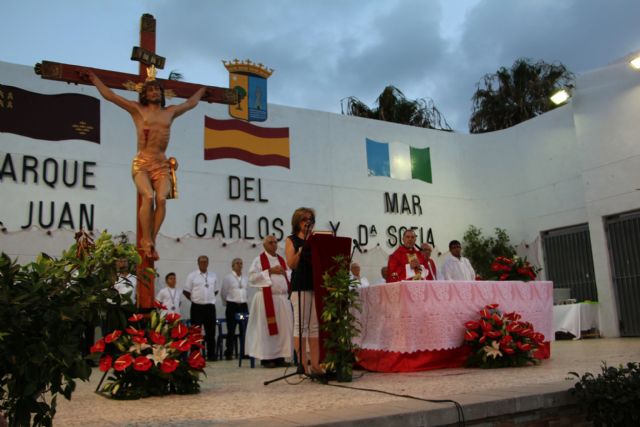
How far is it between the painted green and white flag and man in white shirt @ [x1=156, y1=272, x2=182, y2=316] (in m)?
5.08

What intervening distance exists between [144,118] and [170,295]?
15.6 feet

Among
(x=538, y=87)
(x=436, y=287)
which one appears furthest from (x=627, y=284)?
(x=538, y=87)

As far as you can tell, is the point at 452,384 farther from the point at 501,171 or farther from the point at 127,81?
the point at 501,171

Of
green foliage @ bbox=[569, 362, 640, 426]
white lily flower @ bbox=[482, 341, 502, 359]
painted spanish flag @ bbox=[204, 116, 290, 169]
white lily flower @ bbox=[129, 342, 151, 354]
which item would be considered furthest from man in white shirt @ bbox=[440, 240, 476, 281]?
white lily flower @ bbox=[129, 342, 151, 354]

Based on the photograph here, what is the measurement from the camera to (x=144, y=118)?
5148 mm

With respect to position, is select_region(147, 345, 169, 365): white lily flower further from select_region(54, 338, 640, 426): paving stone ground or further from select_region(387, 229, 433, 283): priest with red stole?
select_region(387, 229, 433, 283): priest with red stole

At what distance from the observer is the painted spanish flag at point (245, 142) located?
11.1 m

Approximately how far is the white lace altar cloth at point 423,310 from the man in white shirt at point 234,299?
3.76 m

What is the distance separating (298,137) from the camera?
11945 mm

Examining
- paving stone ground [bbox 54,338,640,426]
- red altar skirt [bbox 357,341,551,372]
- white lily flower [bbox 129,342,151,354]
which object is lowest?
paving stone ground [bbox 54,338,640,426]

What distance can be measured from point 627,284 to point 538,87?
1188cm

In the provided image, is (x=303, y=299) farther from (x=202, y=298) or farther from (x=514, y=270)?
(x=202, y=298)

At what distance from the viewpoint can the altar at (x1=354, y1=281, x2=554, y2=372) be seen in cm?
556

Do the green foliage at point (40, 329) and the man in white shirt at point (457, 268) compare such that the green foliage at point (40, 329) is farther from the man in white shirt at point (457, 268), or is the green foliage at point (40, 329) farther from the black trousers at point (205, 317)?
the black trousers at point (205, 317)
